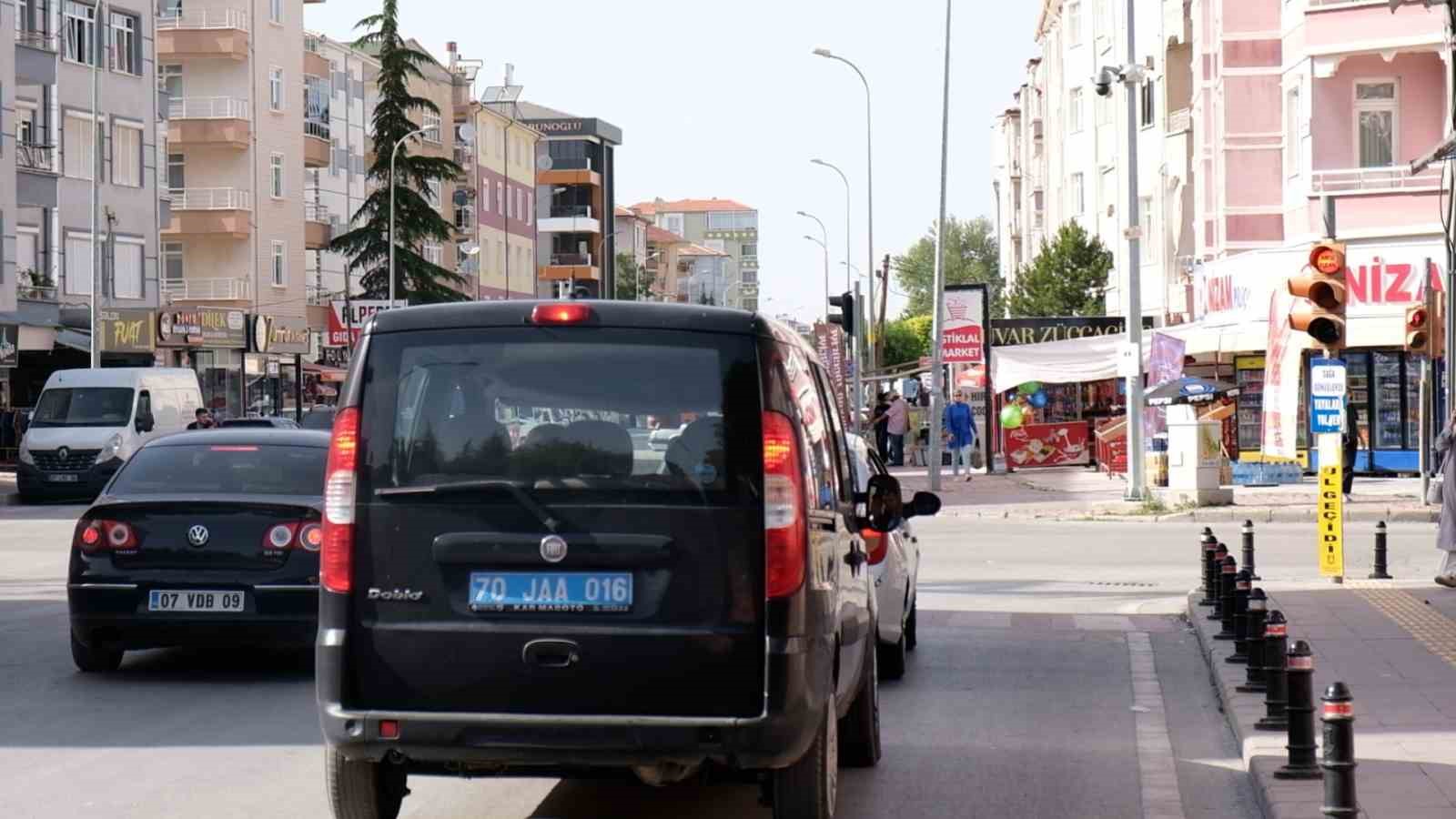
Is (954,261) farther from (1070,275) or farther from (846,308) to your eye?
(846,308)

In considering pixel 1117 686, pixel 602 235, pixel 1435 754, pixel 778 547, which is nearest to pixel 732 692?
pixel 778 547

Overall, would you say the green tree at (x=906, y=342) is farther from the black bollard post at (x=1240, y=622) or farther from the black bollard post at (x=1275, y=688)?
the black bollard post at (x=1275, y=688)

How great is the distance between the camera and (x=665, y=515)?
6883 millimetres

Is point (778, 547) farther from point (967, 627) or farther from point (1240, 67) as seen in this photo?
point (1240, 67)

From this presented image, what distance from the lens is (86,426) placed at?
37.3 metres

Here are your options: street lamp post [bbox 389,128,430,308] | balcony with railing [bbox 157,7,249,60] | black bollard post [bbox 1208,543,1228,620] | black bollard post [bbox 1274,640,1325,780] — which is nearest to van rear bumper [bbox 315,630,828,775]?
black bollard post [bbox 1274,640,1325,780]

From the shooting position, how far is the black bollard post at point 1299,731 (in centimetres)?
832

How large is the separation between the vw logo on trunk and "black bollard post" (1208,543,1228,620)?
8333 mm

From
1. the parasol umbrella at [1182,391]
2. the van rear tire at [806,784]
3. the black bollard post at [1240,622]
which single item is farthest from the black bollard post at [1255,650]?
the parasol umbrella at [1182,391]

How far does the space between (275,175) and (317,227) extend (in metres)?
5.17

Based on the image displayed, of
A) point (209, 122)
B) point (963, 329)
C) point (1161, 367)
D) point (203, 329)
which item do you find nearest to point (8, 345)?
point (203, 329)

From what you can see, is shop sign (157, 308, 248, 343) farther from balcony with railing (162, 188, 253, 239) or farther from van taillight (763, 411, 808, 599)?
van taillight (763, 411, 808, 599)

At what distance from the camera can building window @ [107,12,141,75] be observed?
58031 mm

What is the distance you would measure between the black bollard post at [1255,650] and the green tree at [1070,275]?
5467 cm
